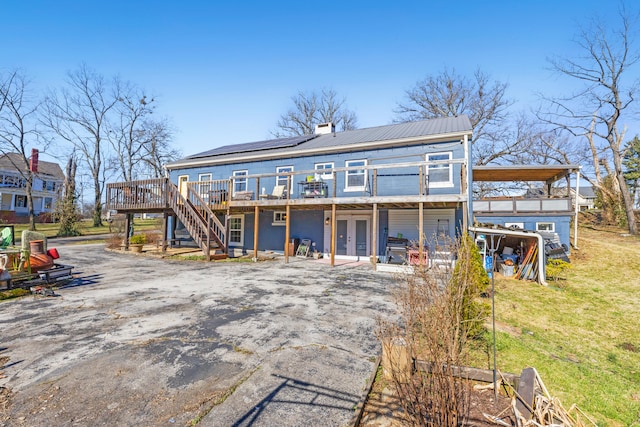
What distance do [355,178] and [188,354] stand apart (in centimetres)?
1029

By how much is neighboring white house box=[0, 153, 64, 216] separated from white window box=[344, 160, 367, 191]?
31.7 meters

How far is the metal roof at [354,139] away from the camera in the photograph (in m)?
12.0

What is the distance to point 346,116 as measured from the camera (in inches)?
1282

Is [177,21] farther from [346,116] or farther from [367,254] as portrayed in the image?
[346,116]

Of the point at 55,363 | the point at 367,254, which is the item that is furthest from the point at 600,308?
the point at 55,363

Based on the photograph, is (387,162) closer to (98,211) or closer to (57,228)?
(57,228)

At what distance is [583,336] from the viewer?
5.73 meters

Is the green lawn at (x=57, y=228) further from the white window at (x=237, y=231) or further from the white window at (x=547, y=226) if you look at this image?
the white window at (x=547, y=226)

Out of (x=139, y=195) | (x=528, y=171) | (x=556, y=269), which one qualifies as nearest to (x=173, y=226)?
(x=139, y=195)

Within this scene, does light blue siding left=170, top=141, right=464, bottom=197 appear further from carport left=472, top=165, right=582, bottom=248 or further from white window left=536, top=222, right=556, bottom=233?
white window left=536, top=222, right=556, bottom=233

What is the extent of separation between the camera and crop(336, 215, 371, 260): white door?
13076 millimetres

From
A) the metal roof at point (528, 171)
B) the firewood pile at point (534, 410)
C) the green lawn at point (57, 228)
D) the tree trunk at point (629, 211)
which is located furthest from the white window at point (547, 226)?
the green lawn at point (57, 228)

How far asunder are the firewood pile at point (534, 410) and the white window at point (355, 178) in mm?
10186

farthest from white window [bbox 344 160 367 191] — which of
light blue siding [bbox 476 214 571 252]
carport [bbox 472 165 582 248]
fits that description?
light blue siding [bbox 476 214 571 252]
